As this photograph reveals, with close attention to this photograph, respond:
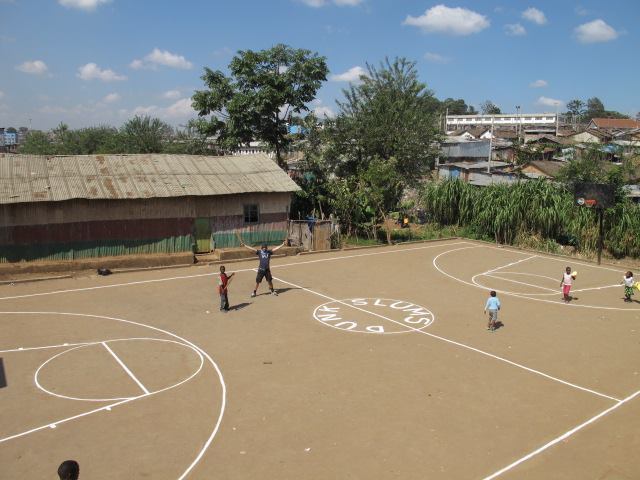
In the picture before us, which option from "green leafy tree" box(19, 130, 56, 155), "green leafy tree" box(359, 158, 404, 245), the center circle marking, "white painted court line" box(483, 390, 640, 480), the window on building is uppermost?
"green leafy tree" box(19, 130, 56, 155)

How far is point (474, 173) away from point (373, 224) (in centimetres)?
1785

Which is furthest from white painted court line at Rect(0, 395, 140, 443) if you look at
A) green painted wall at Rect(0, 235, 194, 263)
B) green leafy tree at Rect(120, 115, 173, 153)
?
green leafy tree at Rect(120, 115, 173, 153)

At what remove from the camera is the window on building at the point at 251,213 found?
2486 cm

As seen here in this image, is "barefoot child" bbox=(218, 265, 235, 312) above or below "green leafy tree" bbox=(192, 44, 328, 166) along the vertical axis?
below

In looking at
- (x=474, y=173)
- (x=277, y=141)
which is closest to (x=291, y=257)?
(x=277, y=141)

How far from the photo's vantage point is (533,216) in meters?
28.8

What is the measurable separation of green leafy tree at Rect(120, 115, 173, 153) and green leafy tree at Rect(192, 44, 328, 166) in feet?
63.7

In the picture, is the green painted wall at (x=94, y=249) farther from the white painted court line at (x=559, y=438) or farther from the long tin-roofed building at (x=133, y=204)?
the white painted court line at (x=559, y=438)

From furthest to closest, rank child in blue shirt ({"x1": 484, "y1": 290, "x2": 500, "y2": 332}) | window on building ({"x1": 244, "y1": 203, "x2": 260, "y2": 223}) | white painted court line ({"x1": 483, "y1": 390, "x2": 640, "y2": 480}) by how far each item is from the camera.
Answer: window on building ({"x1": 244, "y1": 203, "x2": 260, "y2": 223}), child in blue shirt ({"x1": 484, "y1": 290, "x2": 500, "y2": 332}), white painted court line ({"x1": 483, "y1": 390, "x2": 640, "y2": 480})

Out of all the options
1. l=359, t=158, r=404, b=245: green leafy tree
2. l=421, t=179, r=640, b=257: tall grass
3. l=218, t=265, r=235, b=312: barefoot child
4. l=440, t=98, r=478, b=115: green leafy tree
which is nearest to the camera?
l=218, t=265, r=235, b=312: barefoot child

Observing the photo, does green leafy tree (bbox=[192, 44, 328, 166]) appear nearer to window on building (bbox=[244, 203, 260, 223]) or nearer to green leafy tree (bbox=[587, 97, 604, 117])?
window on building (bbox=[244, 203, 260, 223])

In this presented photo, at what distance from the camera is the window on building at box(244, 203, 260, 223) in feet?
81.6

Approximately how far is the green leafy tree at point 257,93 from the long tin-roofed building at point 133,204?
4590 mm

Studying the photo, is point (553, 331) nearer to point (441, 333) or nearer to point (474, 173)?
point (441, 333)
